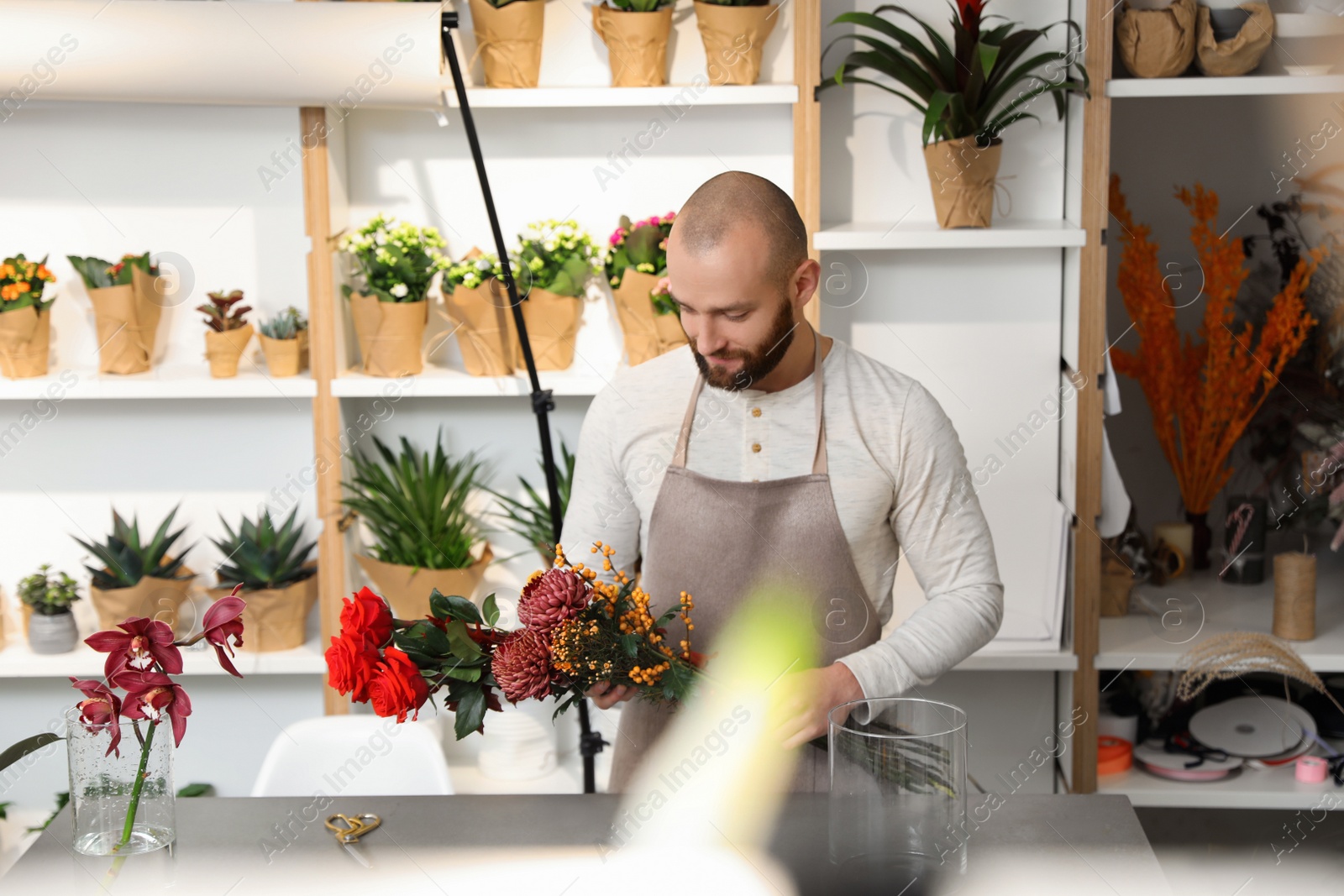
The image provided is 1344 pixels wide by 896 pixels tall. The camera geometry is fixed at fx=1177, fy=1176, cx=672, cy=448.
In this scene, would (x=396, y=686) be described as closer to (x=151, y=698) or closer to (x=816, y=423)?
(x=151, y=698)

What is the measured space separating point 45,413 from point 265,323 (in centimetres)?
59

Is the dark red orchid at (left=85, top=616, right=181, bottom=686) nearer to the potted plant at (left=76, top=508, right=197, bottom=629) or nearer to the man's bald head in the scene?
the man's bald head

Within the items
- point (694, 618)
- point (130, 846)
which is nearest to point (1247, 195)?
point (694, 618)

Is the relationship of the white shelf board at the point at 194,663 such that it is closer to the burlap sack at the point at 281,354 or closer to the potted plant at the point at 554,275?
the burlap sack at the point at 281,354

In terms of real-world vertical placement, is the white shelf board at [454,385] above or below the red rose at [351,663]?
above

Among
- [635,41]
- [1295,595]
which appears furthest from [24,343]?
[1295,595]

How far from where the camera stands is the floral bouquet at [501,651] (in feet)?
3.95

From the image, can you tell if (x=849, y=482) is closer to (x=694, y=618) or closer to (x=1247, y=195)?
(x=694, y=618)

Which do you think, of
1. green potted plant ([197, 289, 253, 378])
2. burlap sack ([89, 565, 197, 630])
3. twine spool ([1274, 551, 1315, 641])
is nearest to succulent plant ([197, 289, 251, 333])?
green potted plant ([197, 289, 253, 378])

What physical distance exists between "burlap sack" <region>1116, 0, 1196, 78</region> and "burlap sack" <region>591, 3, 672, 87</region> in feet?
2.88

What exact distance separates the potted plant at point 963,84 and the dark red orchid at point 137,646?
1598 mm

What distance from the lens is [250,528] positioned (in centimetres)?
253

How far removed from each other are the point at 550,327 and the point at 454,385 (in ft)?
0.75

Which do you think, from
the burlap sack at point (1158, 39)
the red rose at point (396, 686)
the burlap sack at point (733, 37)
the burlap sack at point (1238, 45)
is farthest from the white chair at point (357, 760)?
the burlap sack at point (1238, 45)
